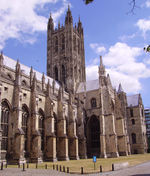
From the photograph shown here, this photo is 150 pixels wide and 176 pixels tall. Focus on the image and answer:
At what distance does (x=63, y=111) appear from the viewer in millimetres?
36000

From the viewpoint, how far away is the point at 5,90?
89.1 feet

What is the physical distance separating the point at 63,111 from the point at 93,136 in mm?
12974

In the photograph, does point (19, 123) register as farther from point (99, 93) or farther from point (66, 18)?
point (66, 18)

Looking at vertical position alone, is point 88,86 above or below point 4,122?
above

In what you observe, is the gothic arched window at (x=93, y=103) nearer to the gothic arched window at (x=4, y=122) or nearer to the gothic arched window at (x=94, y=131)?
the gothic arched window at (x=94, y=131)

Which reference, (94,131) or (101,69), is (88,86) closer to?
(101,69)

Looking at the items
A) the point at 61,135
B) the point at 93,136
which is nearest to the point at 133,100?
the point at 93,136

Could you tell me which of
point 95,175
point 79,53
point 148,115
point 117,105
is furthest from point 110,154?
point 148,115

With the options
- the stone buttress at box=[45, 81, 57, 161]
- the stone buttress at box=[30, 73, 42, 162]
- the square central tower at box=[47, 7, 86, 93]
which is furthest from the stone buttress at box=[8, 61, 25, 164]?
the square central tower at box=[47, 7, 86, 93]

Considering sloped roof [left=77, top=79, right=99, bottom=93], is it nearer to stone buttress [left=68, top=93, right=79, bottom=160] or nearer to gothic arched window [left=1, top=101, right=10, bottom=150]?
stone buttress [left=68, top=93, right=79, bottom=160]

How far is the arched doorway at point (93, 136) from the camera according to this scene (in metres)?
44.3

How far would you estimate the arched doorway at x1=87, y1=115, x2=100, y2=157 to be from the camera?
44.3 meters

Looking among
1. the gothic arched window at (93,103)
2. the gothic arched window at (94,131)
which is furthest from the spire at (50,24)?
the gothic arched window at (94,131)

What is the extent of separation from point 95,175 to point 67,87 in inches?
1531
